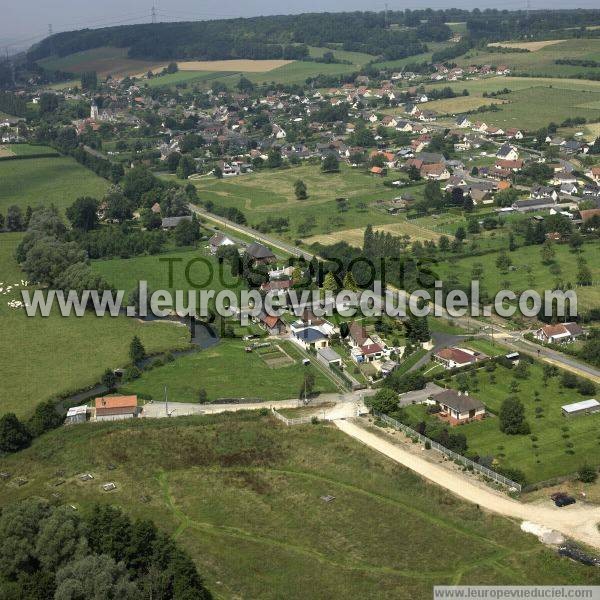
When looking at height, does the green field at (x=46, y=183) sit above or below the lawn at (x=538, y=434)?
above

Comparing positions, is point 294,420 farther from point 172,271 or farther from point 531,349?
point 172,271

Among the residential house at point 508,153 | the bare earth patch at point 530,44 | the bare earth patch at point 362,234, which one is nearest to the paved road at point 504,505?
the bare earth patch at point 362,234

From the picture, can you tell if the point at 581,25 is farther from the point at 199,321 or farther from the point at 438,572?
the point at 438,572

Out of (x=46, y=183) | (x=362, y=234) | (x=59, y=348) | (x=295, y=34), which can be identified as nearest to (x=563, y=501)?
(x=59, y=348)

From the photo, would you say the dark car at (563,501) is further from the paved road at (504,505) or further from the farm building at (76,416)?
the farm building at (76,416)

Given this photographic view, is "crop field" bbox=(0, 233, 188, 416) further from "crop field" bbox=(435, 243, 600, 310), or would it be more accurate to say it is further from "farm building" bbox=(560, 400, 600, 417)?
"farm building" bbox=(560, 400, 600, 417)

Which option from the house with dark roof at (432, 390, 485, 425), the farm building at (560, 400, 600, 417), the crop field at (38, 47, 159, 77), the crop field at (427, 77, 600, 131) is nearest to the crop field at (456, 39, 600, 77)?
the crop field at (427, 77, 600, 131)
